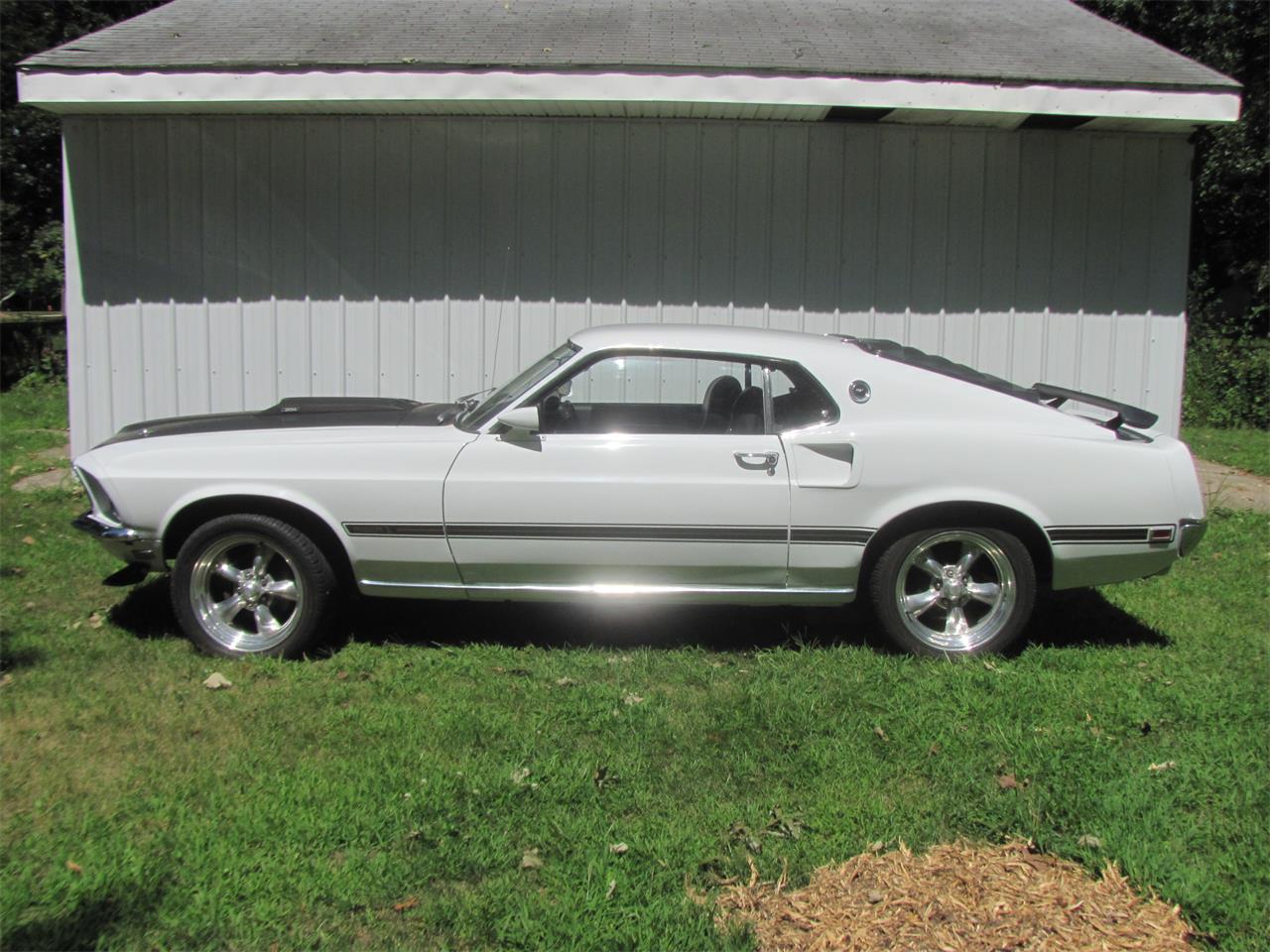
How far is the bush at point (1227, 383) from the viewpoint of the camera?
1520cm

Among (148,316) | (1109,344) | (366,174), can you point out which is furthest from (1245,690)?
(148,316)

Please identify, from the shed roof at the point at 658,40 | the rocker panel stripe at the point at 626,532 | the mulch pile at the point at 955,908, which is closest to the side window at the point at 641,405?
the rocker panel stripe at the point at 626,532

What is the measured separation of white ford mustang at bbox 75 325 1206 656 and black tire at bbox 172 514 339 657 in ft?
0.03

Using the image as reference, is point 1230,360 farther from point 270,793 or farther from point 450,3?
point 270,793

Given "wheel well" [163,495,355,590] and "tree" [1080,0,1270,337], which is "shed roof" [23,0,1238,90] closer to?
"wheel well" [163,495,355,590]

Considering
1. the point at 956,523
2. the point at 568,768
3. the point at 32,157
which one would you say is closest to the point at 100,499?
the point at 568,768

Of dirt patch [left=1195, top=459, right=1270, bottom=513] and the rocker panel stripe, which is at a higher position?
the rocker panel stripe

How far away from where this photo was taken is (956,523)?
17.2 feet

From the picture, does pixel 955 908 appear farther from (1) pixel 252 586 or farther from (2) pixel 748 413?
(1) pixel 252 586

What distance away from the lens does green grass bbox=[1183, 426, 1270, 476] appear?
37.6ft

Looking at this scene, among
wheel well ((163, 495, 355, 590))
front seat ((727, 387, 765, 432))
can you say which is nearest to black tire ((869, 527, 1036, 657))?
front seat ((727, 387, 765, 432))

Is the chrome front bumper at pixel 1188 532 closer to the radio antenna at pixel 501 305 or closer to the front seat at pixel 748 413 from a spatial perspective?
the front seat at pixel 748 413

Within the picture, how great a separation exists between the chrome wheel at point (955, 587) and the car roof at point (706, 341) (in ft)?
3.43

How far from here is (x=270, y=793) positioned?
13.0 ft
